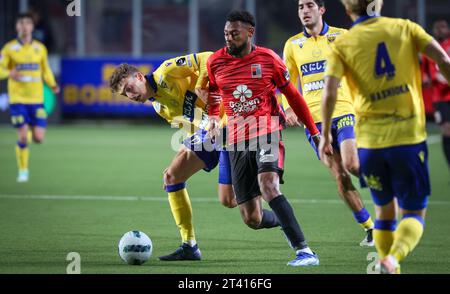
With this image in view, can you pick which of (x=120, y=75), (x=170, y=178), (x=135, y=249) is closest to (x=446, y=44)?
(x=170, y=178)

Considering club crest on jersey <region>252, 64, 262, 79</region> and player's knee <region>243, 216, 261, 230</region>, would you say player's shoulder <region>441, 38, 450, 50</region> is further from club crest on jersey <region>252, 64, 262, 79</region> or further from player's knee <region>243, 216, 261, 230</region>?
club crest on jersey <region>252, 64, 262, 79</region>

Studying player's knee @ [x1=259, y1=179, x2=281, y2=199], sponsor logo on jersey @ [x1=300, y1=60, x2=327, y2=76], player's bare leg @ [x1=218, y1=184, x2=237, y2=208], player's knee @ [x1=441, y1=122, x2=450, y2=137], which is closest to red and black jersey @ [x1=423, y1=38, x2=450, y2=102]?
player's knee @ [x1=441, y1=122, x2=450, y2=137]

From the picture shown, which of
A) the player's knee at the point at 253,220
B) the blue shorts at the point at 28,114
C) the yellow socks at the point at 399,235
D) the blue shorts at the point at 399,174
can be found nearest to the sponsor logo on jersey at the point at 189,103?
the player's knee at the point at 253,220

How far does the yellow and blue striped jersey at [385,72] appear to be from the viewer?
19.3 ft

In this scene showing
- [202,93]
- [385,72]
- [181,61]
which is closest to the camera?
[385,72]

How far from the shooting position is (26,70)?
582 inches

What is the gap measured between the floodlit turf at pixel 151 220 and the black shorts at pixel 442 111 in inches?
35.5

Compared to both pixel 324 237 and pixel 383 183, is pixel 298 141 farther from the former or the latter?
pixel 383 183

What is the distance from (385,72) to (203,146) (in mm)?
2337

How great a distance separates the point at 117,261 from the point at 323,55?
2.78 meters

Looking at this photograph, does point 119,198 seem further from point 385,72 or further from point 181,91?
point 385,72

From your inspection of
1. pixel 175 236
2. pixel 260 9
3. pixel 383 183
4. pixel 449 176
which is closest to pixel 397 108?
pixel 383 183

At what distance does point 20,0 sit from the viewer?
2462cm

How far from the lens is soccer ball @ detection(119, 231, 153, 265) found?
729 centimetres
